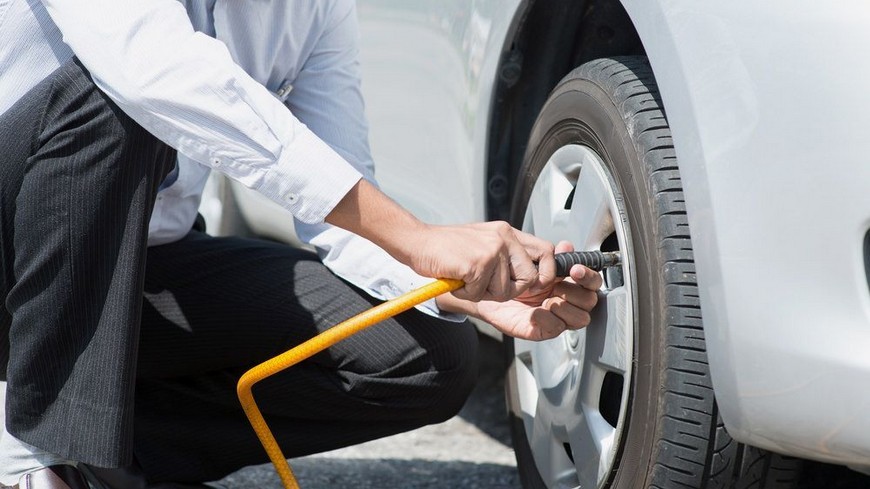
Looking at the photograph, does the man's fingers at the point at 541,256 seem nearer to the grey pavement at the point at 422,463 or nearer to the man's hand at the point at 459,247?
the man's hand at the point at 459,247

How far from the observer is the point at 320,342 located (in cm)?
138

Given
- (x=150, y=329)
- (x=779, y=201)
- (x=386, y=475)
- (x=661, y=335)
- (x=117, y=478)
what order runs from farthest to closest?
(x=386, y=475) < (x=150, y=329) < (x=117, y=478) < (x=661, y=335) < (x=779, y=201)

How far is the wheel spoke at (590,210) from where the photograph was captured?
1404mm

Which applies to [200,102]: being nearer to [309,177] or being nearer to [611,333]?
[309,177]

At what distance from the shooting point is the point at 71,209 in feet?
4.35

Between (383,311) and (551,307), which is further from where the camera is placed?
(551,307)

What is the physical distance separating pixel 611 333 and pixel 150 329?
70 cm

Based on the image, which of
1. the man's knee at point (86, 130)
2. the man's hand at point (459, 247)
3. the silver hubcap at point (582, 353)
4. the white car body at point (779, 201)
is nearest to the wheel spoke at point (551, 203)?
the silver hubcap at point (582, 353)

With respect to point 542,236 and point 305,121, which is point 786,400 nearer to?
point 542,236

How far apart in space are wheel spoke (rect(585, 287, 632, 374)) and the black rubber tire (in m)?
0.02

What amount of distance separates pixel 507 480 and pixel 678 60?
1051mm

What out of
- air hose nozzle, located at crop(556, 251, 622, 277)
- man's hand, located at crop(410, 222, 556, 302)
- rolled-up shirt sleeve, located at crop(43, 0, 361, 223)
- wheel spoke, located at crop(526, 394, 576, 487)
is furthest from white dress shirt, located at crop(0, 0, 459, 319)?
wheel spoke, located at crop(526, 394, 576, 487)

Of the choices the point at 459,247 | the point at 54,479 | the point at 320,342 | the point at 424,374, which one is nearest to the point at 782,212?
the point at 459,247

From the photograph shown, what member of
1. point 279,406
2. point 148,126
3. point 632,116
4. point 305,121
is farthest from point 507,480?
point 148,126
